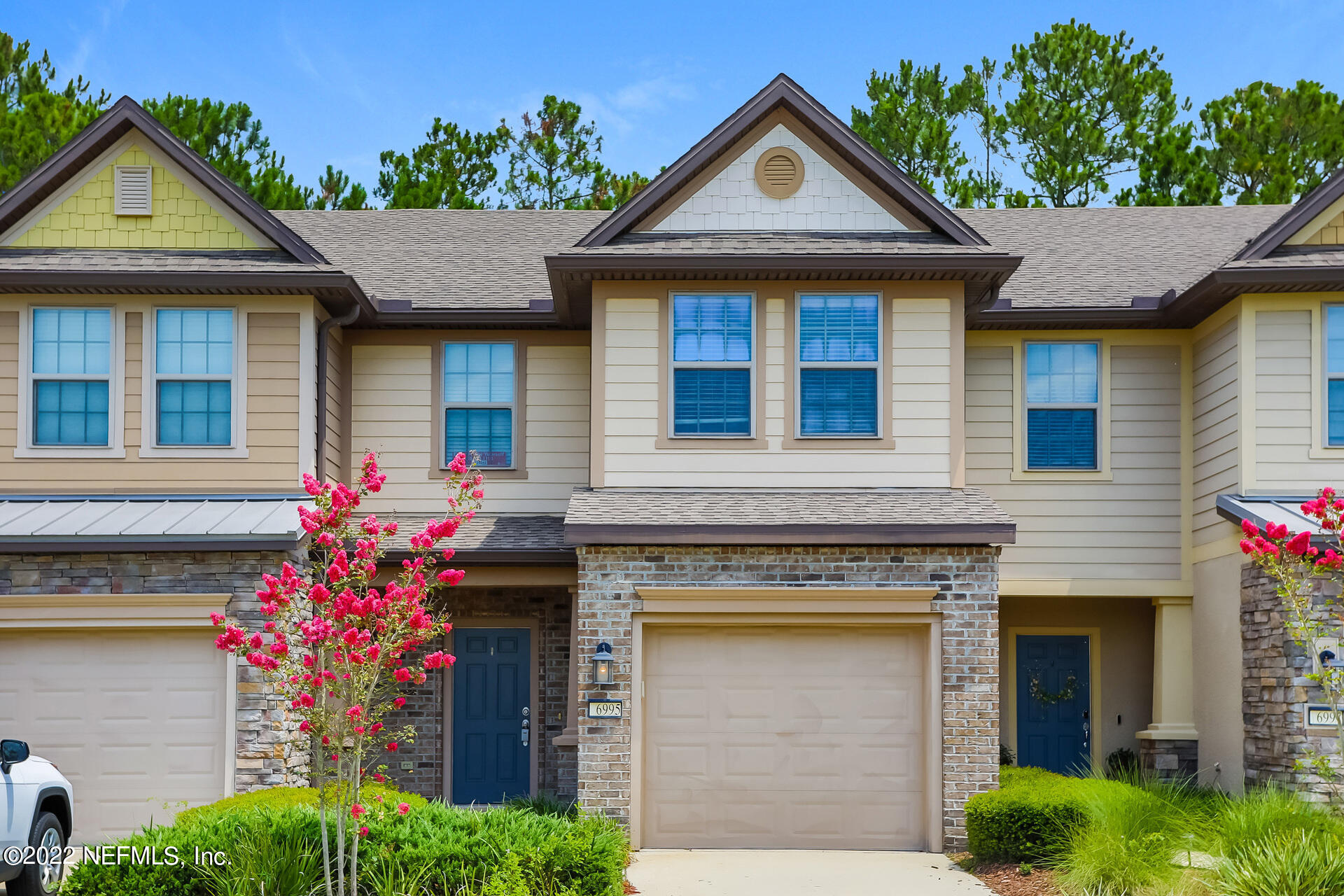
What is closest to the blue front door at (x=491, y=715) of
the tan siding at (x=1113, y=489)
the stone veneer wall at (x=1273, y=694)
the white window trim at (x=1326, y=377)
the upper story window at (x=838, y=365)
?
the upper story window at (x=838, y=365)

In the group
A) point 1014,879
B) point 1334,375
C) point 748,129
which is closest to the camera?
point 1014,879

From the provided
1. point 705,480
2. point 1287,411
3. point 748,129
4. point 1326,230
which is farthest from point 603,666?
point 1326,230

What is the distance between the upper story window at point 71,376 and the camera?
14.3 metres

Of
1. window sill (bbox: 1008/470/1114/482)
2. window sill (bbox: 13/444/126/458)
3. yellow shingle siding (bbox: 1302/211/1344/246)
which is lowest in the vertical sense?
window sill (bbox: 1008/470/1114/482)

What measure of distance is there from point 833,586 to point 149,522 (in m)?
6.52

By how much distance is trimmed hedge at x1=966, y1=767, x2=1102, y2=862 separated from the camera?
38.1ft

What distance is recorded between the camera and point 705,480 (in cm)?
1405

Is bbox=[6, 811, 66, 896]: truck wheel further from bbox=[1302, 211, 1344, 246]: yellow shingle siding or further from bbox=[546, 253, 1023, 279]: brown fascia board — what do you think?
bbox=[1302, 211, 1344, 246]: yellow shingle siding

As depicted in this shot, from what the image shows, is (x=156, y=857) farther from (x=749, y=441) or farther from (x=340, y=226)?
(x=340, y=226)

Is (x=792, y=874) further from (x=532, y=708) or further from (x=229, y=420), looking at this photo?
(x=229, y=420)

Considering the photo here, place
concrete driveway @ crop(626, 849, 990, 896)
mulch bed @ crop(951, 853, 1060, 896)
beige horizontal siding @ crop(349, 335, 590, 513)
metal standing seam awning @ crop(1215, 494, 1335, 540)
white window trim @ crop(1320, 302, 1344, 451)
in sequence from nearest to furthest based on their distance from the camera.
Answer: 1. mulch bed @ crop(951, 853, 1060, 896)
2. concrete driveway @ crop(626, 849, 990, 896)
3. metal standing seam awning @ crop(1215, 494, 1335, 540)
4. white window trim @ crop(1320, 302, 1344, 451)
5. beige horizontal siding @ crop(349, 335, 590, 513)

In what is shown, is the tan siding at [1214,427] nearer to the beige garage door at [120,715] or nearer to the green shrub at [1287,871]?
the green shrub at [1287,871]

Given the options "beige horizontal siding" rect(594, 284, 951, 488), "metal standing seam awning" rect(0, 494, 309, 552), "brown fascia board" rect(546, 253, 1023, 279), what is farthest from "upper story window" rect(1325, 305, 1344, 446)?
"metal standing seam awning" rect(0, 494, 309, 552)

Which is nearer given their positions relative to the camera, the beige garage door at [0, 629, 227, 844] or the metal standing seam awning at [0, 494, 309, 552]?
the metal standing seam awning at [0, 494, 309, 552]
